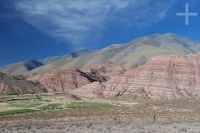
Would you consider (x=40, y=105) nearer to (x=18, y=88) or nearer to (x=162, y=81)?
(x=162, y=81)

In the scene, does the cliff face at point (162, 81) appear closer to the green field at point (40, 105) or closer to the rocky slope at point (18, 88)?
the green field at point (40, 105)

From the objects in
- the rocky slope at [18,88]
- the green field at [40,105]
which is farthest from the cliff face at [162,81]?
the rocky slope at [18,88]

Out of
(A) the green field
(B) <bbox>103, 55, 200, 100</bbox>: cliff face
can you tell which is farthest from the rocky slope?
(A) the green field

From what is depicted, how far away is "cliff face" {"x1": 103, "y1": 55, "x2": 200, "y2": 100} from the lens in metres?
142

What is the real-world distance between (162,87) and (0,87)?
67999mm

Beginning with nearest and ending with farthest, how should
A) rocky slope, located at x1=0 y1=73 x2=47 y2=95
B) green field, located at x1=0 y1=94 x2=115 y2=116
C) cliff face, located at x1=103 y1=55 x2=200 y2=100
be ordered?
green field, located at x1=0 y1=94 x2=115 y2=116 < cliff face, located at x1=103 y1=55 x2=200 y2=100 < rocky slope, located at x1=0 y1=73 x2=47 y2=95

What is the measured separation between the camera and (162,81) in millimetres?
145875

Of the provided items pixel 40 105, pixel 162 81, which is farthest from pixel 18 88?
pixel 40 105

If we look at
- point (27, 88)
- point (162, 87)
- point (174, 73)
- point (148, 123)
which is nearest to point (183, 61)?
point (174, 73)

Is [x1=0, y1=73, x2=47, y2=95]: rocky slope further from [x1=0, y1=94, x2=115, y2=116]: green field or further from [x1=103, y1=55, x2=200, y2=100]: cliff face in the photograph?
[x1=0, y1=94, x2=115, y2=116]: green field

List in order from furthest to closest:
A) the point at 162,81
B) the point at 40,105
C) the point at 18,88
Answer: the point at 18,88
the point at 162,81
the point at 40,105

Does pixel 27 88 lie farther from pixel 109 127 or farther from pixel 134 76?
pixel 109 127

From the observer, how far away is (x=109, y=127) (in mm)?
58844

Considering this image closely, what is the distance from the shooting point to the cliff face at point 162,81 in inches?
5576
